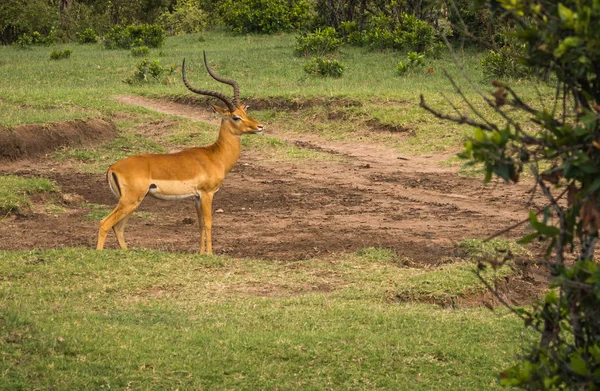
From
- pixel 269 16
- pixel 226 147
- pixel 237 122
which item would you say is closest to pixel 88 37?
pixel 269 16

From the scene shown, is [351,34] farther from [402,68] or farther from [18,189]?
[18,189]

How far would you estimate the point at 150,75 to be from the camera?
18109 millimetres

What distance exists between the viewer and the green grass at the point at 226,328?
4.89m

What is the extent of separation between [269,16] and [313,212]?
15272 millimetres

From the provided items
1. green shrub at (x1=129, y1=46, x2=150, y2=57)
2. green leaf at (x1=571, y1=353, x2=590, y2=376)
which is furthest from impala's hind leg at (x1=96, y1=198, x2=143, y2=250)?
green shrub at (x1=129, y1=46, x2=150, y2=57)

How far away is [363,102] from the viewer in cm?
1430

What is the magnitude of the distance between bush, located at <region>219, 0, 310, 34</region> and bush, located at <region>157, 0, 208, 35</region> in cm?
293

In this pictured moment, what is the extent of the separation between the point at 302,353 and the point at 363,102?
31.0ft

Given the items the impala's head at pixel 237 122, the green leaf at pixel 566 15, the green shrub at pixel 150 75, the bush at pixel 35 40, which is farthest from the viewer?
the bush at pixel 35 40

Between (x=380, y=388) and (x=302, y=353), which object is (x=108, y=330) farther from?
(x=380, y=388)

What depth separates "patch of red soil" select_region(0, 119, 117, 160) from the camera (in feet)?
38.5

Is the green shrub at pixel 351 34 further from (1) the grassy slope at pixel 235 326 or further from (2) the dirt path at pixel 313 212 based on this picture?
(1) the grassy slope at pixel 235 326

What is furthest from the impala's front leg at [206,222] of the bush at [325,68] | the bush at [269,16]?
the bush at [269,16]

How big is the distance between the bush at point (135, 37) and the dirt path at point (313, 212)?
450 inches
